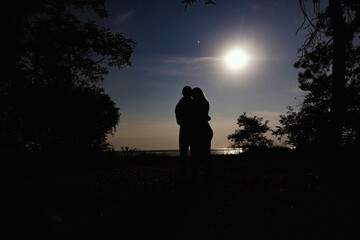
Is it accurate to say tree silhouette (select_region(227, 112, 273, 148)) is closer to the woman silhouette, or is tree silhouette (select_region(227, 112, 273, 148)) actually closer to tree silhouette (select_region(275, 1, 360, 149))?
tree silhouette (select_region(275, 1, 360, 149))

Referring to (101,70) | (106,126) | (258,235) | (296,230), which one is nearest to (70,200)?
(258,235)

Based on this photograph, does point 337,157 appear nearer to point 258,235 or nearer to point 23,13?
point 258,235

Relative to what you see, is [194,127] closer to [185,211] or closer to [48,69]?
[185,211]

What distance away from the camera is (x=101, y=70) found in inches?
427

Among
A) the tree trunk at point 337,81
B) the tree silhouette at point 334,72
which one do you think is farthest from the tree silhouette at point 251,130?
the tree trunk at point 337,81

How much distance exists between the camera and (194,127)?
17.6 feet

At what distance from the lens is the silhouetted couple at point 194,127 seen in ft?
17.6

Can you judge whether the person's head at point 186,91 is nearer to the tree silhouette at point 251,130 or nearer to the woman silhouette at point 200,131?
the woman silhouette at point 200,131

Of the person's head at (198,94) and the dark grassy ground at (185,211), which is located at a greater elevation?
the person's head at (198,94)

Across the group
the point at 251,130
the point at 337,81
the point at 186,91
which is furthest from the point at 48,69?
the point at 251,130

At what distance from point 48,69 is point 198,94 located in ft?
24.9

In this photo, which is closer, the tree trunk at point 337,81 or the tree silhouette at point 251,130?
the tree trunk at point 337,81

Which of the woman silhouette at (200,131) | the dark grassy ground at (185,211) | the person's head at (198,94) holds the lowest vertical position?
the dark grassy ground at (185,211)

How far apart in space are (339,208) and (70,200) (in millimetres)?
4530
